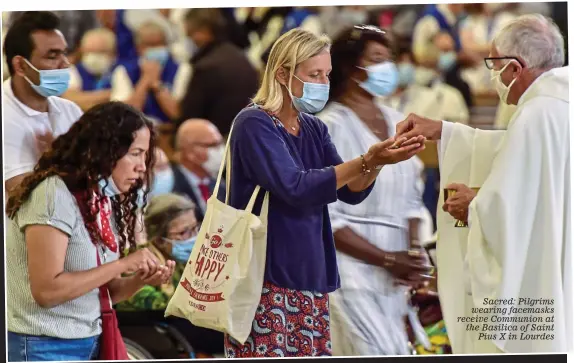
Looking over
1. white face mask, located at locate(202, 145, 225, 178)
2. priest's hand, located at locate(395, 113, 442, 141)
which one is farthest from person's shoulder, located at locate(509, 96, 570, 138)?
white face mask, located at locate(202, 145, 225, 178)

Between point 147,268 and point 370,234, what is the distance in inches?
35.7

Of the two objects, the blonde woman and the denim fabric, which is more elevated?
the blonde woman

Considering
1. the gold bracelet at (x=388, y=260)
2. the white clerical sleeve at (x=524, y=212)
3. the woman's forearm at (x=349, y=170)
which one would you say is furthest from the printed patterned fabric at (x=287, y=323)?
the white clerical sleeve at (x=524, y=212)

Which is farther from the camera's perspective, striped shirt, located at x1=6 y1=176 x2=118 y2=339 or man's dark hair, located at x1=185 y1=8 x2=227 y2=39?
man's dark hair, located at x1=185 y1=8 x2=227 y2=39

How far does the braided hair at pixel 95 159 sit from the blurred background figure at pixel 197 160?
5.4 inches

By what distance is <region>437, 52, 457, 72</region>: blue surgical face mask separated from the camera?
13.6ft

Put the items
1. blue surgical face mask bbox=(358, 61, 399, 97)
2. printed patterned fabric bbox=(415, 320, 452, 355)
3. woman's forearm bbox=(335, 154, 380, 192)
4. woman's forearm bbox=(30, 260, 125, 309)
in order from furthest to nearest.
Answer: printed patterned fabric bbox=(415, 320, 452, 355), blue surgical face mask bbox=(358, 61, 399, 97), woman's forearm bbox=(30, 260, 125, 309), woman's forearm bbox=(335, 154, 380, 192)

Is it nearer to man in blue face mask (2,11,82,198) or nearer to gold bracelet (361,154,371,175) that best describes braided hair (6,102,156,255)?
man in blue face mask (2,11,82,198)

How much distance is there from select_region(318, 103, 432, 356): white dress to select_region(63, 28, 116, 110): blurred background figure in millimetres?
913

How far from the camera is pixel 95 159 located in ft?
12.8

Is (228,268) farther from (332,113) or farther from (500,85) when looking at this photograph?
(500,85)

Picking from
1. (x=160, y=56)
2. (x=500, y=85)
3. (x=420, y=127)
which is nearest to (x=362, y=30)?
(x=420, y=127)

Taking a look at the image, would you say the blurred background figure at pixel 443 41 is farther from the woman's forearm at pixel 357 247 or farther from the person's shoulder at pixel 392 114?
the woman's forearm at pixel 357 247

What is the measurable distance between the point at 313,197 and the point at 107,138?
848 millimetres
